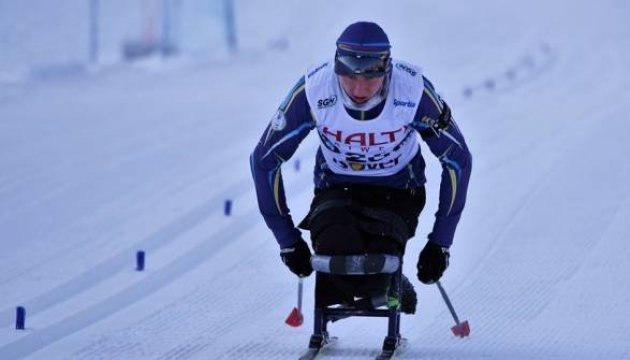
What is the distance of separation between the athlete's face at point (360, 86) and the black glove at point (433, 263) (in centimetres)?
83

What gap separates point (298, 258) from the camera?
5984 millimetres

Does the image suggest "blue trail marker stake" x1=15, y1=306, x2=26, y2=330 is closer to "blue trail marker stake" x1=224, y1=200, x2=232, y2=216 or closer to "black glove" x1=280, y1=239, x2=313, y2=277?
"black glove" x1=280, y1=239, x2=313, y2=277

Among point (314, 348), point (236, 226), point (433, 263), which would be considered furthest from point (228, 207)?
point (433, 263)

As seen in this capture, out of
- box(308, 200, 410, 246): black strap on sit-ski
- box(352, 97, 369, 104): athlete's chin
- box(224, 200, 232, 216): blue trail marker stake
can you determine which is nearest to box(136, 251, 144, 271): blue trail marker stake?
box(224, 200, 232, 216): blue trail marker stake

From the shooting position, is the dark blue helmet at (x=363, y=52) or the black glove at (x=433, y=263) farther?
the black glove at (x=433, y=263)

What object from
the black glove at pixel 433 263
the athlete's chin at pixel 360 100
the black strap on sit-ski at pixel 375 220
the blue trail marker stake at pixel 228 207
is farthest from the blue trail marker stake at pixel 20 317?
the blue trail marker stake at pixel 228 207

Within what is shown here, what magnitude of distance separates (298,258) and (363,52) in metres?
1.03

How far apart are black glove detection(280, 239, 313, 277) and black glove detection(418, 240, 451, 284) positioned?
0.52 metres

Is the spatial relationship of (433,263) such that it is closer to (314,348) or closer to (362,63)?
(314,348)

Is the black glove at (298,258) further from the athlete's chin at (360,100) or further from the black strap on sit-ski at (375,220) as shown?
the athlete's chin at (360,100)

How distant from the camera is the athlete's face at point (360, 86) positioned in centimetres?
557

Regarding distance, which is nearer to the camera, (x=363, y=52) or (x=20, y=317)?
(x=363, y=52)

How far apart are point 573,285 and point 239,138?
7734 mm

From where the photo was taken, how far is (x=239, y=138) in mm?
15031
